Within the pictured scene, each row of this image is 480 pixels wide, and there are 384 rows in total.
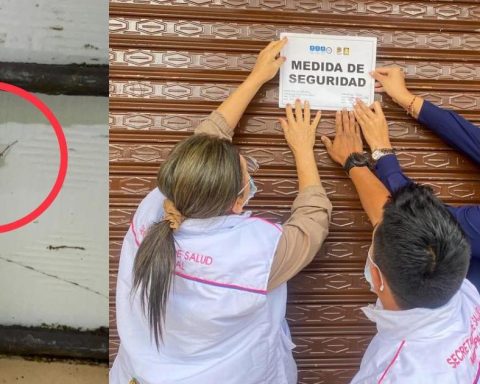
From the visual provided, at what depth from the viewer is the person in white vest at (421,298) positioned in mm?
1222

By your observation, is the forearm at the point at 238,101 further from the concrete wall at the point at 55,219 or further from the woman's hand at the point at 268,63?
the concrete wall at the point at 55,219

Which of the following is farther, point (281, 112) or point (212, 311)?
point (281, 112)

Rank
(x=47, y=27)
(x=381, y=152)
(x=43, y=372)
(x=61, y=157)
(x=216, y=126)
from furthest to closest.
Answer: (x=43, y=372) < (x=61, y=157) < (x=47, y=27) < (x=381, y=152) < (x=216, y=126)

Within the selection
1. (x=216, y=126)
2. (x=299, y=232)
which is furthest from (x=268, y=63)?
(x=299, y=232)

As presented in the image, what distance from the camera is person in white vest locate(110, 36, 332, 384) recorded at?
138 cm

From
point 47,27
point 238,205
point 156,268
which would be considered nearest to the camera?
point 156,268

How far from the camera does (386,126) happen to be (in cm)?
192

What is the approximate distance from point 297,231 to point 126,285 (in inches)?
20.9

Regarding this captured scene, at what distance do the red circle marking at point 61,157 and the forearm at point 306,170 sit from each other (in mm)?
1606

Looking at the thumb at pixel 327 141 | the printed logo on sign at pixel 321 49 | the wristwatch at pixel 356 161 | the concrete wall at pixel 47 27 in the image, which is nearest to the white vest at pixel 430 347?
the wristwatch at pixel 356 161

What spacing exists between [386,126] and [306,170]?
0.36m

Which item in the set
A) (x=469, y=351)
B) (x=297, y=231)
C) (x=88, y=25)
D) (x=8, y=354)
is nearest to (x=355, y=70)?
(x=297, y=231)

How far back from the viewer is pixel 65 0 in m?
→ 2.82

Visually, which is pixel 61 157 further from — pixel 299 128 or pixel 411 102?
pixel 411 102
